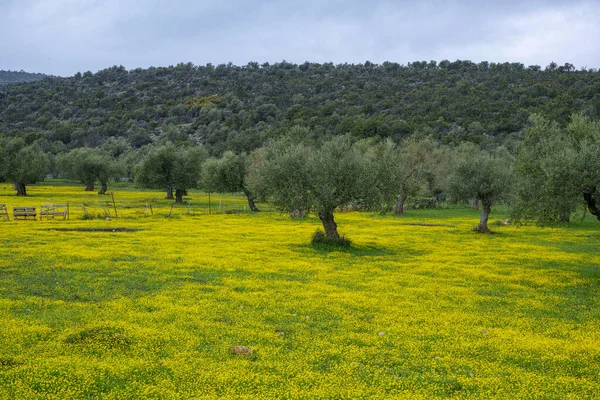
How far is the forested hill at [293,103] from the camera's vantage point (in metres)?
107

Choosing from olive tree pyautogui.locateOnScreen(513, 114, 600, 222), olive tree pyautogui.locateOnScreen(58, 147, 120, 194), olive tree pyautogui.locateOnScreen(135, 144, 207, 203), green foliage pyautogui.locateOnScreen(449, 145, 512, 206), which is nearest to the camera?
olive tree pyautogui.locateOnScreen(513, 114, 600, 222)

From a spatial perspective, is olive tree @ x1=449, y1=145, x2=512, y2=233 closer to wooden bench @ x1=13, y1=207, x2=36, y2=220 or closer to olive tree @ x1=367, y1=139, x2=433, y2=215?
olive tree @ x1=367, y1=139, x2=433, y2=215

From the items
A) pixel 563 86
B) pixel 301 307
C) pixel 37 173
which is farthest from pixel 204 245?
pixel 563 86

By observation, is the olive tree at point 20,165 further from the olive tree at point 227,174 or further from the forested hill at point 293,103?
the forested hill at point 293,103

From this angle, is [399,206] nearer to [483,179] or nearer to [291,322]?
[483,179]

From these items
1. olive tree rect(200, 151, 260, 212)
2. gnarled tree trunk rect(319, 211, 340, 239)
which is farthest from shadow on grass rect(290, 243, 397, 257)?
olive tree rect(200, 151, 260, 212)

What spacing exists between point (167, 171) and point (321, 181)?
1901 inches

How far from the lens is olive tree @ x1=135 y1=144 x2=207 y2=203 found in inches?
2793

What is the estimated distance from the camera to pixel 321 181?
2873cm

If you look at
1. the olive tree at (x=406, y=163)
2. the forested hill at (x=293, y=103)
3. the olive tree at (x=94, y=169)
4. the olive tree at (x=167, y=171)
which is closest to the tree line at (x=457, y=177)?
the olive tree at (x=406, y=163)

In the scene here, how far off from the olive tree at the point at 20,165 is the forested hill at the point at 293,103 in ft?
130

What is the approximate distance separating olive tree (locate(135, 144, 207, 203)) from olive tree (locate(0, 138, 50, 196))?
1803cm

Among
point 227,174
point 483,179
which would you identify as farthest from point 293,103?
point 483,179

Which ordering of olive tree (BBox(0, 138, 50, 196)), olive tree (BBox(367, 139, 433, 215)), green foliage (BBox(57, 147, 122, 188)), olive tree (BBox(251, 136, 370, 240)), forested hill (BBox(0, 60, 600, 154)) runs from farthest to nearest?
forested hill (BBox(0, 60, 600, 154)) → green foliage (BBox(57, 147, 122, 188)) → olive tree (BBox(0, 138, 50, 196)) → olive tree (BBox(367, 139, 433, 215)) → olive tree (BBox(251, 136, 370, 240))
